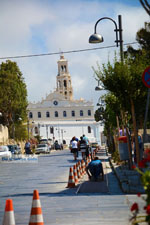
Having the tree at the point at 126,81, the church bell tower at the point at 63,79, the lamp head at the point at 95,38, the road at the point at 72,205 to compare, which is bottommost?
the road at the point at 72,205

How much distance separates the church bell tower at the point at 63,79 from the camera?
191875 millimetres

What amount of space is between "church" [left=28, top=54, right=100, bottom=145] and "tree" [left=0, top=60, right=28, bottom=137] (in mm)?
90638

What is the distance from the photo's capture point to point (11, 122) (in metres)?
79.6

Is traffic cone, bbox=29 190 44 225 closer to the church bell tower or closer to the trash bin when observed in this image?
the trash bin

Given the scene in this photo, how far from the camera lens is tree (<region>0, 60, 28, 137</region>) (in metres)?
76.2

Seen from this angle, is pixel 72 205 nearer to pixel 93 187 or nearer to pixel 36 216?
pixel 36 216

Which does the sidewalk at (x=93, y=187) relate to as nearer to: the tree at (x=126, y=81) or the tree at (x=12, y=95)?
the tree at (x=126, y=81)

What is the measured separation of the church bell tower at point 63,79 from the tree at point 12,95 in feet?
365

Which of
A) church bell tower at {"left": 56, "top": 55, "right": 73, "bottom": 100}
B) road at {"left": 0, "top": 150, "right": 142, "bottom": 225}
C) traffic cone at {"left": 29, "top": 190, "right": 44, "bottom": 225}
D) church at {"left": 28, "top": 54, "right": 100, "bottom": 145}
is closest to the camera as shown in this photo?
traffic cone at {"left": 29, "top": 190, "right": 44, "bottom": 225}

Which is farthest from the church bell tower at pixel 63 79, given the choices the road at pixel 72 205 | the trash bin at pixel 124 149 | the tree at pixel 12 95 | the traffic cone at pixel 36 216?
the traffic cone at pixel 36 216

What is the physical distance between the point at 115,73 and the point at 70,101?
168m

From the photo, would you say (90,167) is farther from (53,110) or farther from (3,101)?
(53,110)

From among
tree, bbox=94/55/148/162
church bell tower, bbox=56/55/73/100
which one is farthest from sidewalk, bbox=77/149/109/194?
church bell tower, bbox=56/55/73/100

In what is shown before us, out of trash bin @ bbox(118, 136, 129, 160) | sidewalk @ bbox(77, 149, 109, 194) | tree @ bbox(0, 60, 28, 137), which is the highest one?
tree @ bbox(0, 60, 28, 137)
